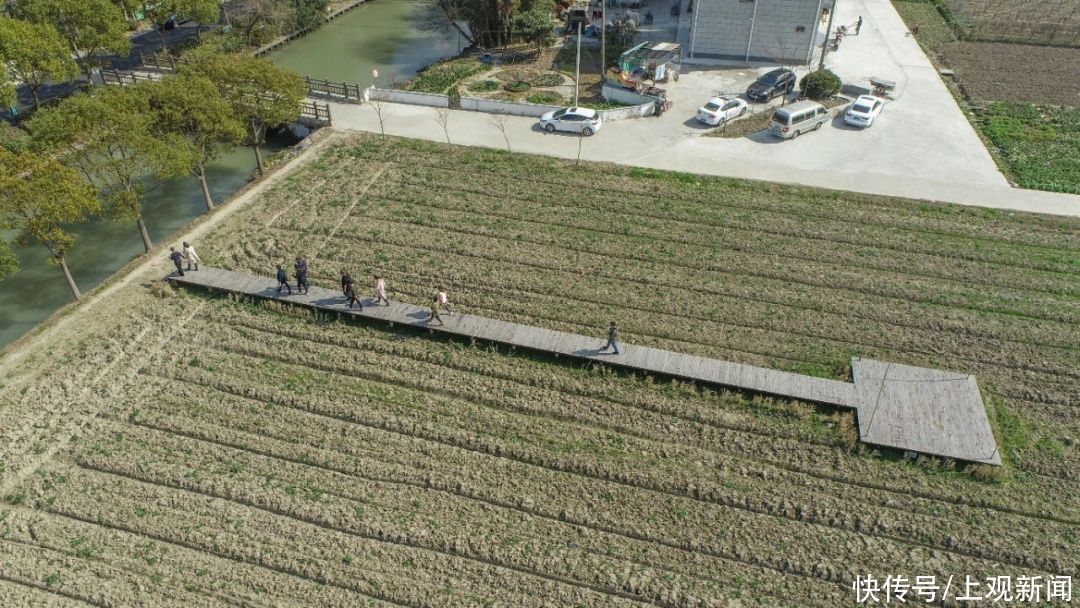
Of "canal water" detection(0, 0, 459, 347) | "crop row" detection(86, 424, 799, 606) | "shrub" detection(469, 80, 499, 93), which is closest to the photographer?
"crop row" detection(86, 424, 799, 606)

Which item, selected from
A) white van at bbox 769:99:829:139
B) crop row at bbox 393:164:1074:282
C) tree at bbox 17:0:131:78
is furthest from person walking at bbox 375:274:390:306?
tree at bbox 17:0:131:78

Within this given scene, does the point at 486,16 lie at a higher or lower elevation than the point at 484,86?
higher

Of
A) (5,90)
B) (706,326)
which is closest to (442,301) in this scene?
(706,326)

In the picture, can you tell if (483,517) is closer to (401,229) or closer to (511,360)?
(511,360)

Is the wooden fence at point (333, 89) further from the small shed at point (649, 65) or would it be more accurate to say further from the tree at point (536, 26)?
the small shed at point (649, 65)

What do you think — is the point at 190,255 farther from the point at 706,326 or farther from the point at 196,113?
the point at 706,326

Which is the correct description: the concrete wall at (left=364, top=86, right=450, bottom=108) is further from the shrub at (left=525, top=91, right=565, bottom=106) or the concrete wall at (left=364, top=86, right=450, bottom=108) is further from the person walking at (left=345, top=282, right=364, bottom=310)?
the person walking at (left=345, top=282, right=364, bottom=310)

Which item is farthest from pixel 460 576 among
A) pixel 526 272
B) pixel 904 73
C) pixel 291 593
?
pixel 904 73
